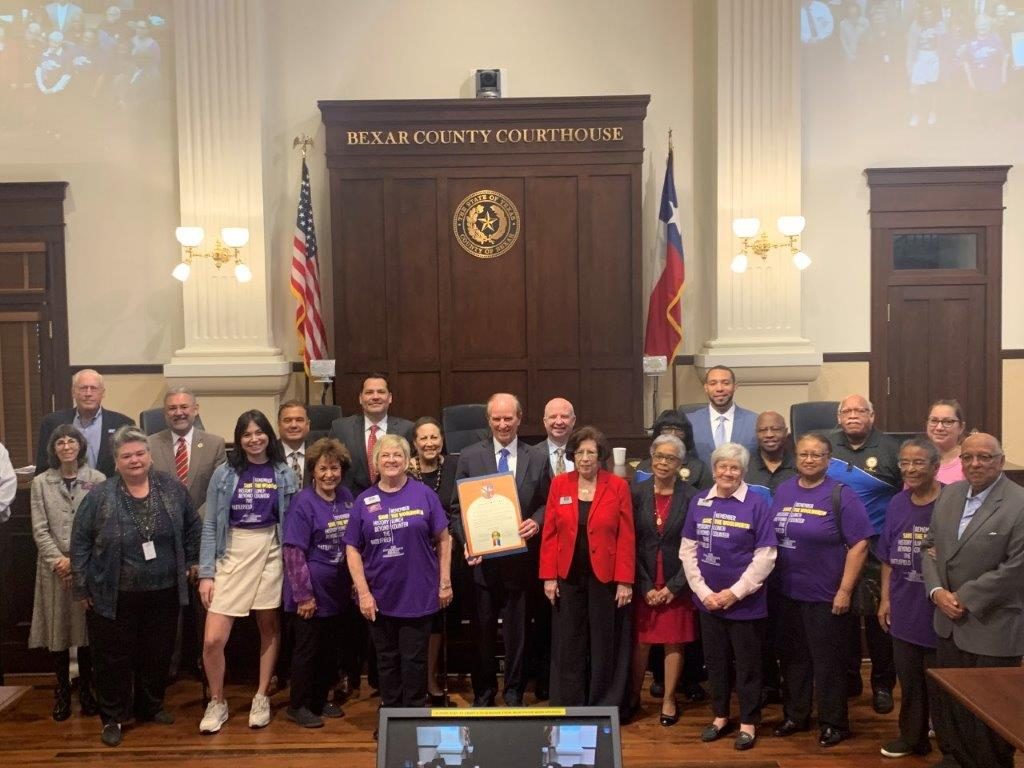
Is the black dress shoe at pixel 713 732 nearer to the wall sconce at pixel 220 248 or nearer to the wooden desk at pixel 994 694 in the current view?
the wooden desk at pixel 994 694

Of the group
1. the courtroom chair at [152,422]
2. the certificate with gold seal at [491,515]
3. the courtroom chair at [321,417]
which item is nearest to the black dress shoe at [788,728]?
the certificate with gold seal at [491,515]

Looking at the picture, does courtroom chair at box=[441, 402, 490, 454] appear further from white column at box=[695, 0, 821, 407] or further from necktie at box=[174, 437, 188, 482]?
white column at box=[695, 0, 821, 407]

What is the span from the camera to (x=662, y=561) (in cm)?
520

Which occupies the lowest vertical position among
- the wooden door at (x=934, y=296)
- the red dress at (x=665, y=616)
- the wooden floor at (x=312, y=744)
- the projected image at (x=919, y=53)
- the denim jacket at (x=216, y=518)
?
the wooden floor at (x=312, y=744)

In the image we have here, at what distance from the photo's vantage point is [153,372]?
31.2ft

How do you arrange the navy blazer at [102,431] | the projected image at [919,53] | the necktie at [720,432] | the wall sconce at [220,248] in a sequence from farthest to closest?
the projected image at [919,53], the wall sconce at [220,248], the necktie at [720,432], the navy blazer at [102,431]

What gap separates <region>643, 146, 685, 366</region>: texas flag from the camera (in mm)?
9133

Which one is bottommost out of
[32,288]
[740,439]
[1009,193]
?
[740,439]

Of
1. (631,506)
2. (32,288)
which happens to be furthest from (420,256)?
(631,506)

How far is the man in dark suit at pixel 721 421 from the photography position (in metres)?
6.25

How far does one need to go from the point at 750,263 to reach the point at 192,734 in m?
6.04

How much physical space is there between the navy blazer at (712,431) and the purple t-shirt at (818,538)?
43.3 inches

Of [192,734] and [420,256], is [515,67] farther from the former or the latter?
[192,734]

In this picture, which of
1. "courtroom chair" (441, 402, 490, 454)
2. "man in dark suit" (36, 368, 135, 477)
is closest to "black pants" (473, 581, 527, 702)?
"courtroom chair" (441, 402, 490, 454)
